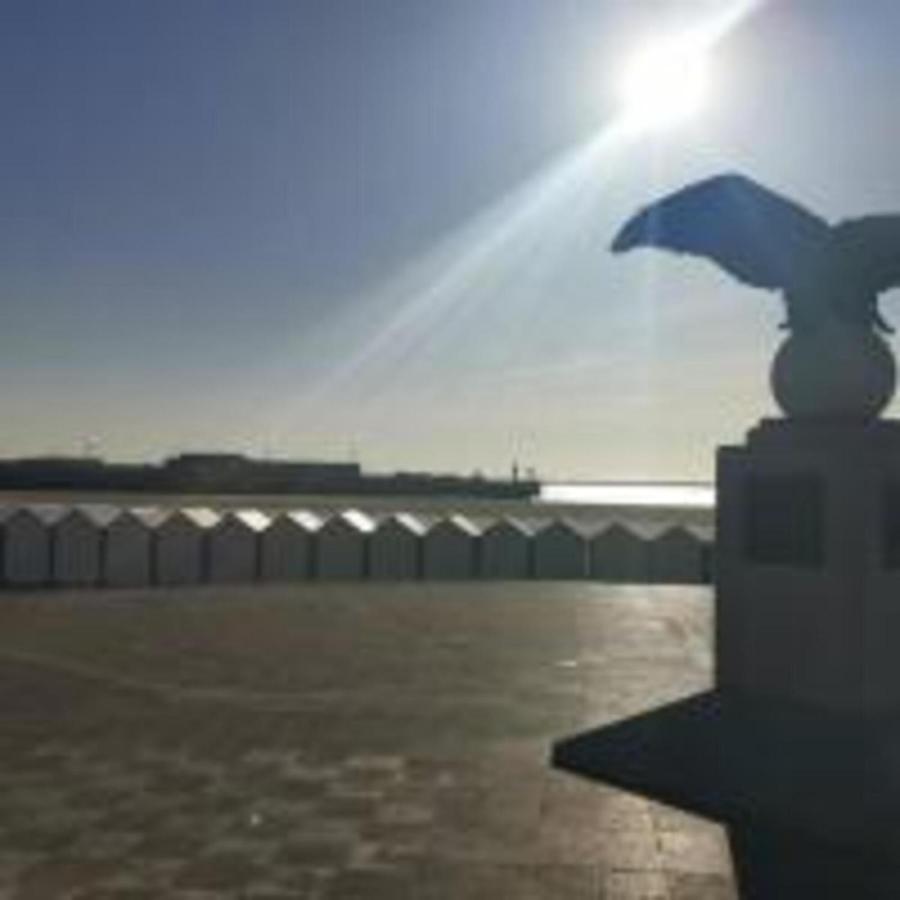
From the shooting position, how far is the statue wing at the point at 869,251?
16219 millimetres

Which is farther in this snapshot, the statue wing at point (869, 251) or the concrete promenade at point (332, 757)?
the statue wing at point (869, 251)

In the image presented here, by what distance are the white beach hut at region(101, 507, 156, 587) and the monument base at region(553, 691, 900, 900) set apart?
64.4 feet

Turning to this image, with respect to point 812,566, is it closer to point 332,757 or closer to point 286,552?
point 332,757

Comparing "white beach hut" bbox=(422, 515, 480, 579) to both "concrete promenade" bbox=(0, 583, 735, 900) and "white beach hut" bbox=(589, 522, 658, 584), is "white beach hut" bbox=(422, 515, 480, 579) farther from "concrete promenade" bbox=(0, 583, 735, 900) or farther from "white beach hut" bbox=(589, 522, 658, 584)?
"concrete promenade" bbox=(0, 583, 735, 900)

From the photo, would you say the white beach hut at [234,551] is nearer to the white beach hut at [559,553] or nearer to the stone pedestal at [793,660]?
the white beach hut at [559,553]

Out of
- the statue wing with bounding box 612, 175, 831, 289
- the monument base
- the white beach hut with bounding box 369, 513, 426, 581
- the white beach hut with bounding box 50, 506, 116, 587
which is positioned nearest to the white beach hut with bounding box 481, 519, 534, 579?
the white beach hut with bounding box 369, 513, 426, 581

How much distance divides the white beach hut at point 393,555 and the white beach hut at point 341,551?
20cm

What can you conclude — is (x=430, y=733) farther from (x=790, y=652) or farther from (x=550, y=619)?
(x=550, y=619)

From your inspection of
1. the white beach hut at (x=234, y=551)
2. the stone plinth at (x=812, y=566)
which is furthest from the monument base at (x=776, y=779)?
the white beach hut at (x=234, y=551)

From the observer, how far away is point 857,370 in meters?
16.2

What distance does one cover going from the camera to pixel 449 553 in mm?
35188

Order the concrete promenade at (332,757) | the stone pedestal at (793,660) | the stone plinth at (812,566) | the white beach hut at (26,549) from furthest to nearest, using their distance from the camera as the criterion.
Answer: the white beach hut at (26,549), the stone plinth at (812,566), the stone pedestal at (793,660), the concrete promenade at (332,757)

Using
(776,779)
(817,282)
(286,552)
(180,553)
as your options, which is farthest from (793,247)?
(180,553)

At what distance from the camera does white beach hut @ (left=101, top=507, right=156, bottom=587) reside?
112ft
